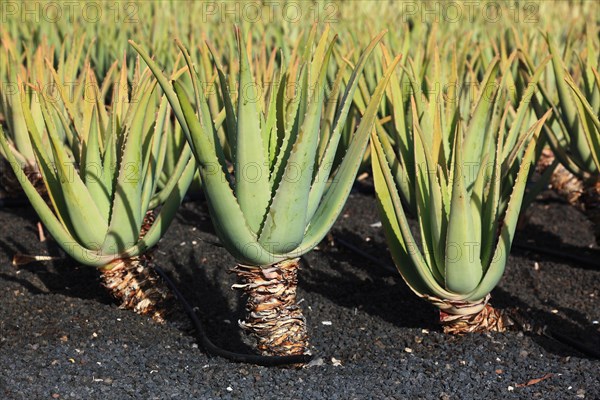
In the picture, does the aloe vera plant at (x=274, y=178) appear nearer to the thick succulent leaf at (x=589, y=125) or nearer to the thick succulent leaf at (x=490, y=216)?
the thick succulent leaf at (x=490, y=216)

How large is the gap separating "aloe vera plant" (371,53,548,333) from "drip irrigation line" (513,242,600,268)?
70 cm

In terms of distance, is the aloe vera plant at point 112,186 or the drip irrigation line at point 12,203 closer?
the aloe vera plant at point 112,186

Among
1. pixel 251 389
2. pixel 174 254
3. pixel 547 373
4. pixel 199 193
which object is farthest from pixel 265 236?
pixel 199 193

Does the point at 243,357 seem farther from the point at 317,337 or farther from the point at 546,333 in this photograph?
the point at 546,333

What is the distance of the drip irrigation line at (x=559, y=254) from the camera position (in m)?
2.94

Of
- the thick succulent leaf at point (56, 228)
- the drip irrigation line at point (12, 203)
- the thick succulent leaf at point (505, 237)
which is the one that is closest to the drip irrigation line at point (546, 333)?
the thick succulent leaf at point (505, 237)

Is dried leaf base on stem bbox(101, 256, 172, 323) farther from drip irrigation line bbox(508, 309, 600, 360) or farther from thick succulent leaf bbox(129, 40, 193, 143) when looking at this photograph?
drip irrigation line bbox(508, 309, 600, 360)

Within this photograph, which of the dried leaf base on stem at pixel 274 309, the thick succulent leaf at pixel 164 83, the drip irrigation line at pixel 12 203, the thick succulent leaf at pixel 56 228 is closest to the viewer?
the thick succulent leaf at pixel 164 83

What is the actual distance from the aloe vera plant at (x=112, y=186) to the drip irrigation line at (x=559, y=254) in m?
1.35

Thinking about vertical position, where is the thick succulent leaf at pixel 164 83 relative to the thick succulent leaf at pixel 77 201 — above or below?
above

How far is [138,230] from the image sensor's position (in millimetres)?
2266

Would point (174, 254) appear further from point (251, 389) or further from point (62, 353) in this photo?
point (251, 389)

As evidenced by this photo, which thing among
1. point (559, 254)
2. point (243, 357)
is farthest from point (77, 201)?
point (559, 254)

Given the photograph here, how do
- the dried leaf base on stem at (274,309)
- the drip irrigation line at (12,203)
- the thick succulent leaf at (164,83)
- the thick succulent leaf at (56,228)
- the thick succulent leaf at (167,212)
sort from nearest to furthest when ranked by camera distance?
1. the thick succulent leaf at (164,83)
2. the dried leaf base on stem at (274,309)
3. the thick succulent leaf at (56,228)
4. the thick succulent leaf at (167,212)
5. the drip irrigation line at (12,203)
